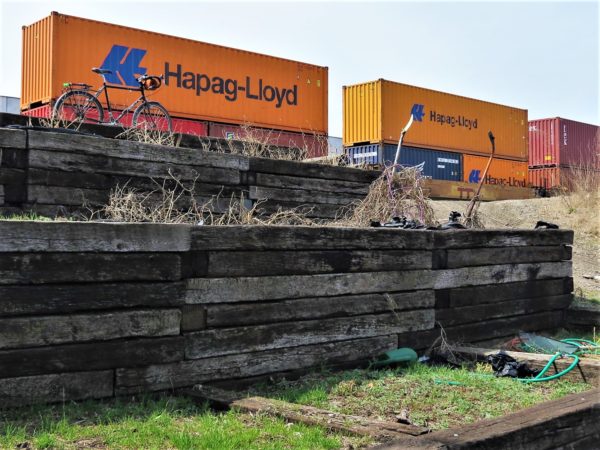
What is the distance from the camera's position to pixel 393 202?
25.8ft

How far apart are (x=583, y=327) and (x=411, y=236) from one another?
313cm

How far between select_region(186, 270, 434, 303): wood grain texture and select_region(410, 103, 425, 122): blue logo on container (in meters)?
21.7

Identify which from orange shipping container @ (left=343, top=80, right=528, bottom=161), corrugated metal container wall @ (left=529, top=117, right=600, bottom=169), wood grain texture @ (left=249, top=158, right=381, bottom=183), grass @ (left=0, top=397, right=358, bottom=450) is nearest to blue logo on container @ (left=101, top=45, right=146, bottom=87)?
orange shipping container @ (left=343, top=80, right=528, bottom=161)

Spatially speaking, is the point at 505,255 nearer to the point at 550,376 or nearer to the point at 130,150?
the point at 550,376

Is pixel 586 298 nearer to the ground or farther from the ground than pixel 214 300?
nearer to the ground

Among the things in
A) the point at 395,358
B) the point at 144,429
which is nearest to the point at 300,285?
the point at 395,358

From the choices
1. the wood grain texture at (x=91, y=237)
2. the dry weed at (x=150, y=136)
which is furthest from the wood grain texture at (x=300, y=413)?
the dry weed at (x=150, y=136)

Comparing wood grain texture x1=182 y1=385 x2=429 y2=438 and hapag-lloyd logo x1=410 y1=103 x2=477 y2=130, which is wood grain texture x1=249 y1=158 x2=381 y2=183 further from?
hapag-lloyd logo x1=410 y1=103 x2=477 y2=130

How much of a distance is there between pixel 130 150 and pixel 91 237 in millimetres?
2821

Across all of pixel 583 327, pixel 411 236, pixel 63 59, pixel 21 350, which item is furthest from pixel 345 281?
pixel 63 59

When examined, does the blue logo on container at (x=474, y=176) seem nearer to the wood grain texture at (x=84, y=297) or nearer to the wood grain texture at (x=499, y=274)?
the wood grain texture at (x=499, y=274)

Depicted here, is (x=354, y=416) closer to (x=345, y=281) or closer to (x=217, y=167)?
(x=345, y=281)

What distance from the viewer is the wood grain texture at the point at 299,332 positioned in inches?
177

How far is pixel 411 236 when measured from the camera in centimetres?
593
